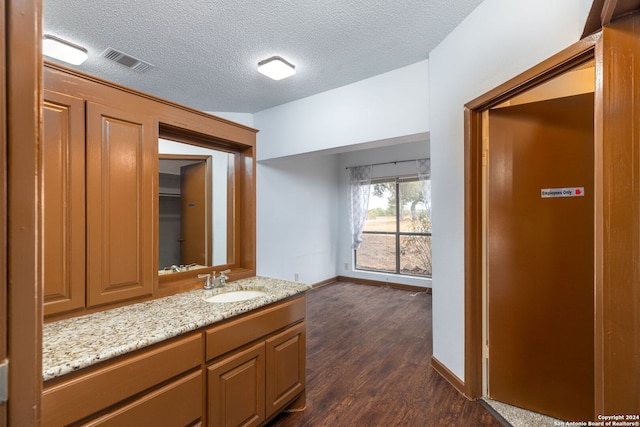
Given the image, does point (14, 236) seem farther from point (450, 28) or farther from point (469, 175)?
point (450, 28)

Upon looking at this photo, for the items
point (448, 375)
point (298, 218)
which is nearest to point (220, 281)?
point (448, 375)

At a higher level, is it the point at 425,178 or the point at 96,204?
the point at 425,178

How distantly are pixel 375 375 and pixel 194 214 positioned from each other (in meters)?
2.03

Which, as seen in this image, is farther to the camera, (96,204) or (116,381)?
(96,204)

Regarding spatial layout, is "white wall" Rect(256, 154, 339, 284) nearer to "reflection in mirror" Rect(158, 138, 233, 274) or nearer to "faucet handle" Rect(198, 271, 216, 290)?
"reflection in mirror" Rect(158, 138, 233, 274)

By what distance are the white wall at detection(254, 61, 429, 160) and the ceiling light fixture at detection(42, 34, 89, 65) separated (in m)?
2.04

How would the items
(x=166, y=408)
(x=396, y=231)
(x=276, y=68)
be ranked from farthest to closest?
(x=396, y=231)
(x=276, y=68)
(x=166, y=408)

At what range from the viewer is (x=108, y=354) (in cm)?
112

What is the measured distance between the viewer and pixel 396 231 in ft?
17.6

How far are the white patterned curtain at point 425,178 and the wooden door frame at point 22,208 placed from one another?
192 inches

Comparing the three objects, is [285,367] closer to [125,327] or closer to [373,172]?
[125,327]

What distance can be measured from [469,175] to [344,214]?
3.87 m

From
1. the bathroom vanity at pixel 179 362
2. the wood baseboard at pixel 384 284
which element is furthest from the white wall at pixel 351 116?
the wood baseboard at pixel 384 284

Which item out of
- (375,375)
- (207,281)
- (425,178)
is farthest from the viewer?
(425,178)
